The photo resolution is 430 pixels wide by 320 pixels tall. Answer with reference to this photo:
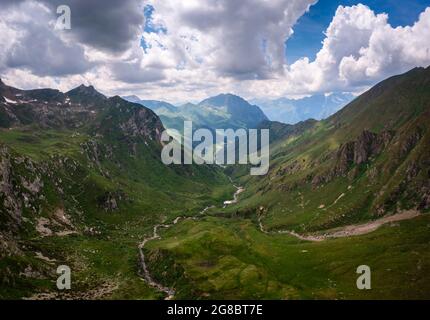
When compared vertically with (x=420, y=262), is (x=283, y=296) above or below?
below

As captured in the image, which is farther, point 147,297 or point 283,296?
point 147,297

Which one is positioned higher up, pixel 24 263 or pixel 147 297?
pixel 24 263
